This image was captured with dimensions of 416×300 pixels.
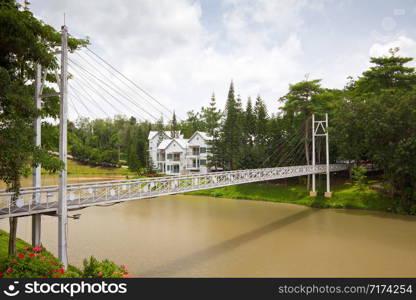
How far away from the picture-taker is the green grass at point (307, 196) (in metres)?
18.2

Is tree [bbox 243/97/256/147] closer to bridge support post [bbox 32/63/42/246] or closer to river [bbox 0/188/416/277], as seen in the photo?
river [bbox 0/188/416/277]

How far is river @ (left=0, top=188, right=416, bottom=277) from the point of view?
877cm

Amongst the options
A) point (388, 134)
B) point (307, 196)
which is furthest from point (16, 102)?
point (307, 196)

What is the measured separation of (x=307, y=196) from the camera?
68.8 feet

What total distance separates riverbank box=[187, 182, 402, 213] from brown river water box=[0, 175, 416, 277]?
108cm

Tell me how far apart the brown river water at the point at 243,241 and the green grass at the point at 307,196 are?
115cm

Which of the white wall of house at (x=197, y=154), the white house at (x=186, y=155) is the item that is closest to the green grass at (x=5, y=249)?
the white house at (x=186, y=155)

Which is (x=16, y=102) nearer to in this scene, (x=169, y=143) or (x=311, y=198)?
(x=311, y=198)

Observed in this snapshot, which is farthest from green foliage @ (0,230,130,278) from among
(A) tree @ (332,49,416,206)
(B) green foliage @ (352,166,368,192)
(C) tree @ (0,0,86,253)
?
(B) green foliage @ (352,166,368,192)

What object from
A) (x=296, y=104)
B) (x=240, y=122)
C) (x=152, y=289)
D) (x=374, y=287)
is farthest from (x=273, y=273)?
(x=240, y=122)

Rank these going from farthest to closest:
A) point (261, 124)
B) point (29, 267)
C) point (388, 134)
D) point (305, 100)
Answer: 1. point (261, 124)
2. point (305, 100)
3. point (388, 134)
4. point (29, 267)

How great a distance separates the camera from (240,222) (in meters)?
15.1

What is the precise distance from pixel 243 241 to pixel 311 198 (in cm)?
1056

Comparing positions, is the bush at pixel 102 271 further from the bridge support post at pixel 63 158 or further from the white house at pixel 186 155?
the white house at pixel 186 155
